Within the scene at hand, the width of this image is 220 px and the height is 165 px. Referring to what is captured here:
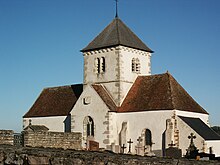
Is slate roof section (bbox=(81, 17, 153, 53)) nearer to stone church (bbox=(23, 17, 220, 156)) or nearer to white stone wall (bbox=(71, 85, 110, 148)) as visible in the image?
stone church (bbox=(23, 17, 220, 156))

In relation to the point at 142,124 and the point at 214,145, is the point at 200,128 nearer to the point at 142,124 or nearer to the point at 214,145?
the point at 214,145

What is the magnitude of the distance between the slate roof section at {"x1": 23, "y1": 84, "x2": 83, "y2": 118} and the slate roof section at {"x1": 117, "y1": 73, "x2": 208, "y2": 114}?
6409mm

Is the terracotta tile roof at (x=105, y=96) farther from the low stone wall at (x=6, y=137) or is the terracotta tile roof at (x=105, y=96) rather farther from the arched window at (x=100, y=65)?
the low stone wall at (x=6, y=137)

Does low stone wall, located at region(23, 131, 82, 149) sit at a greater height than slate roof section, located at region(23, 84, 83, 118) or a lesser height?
lesser

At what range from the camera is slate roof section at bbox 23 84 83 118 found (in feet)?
129

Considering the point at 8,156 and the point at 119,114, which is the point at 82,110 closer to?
the point at 119,114

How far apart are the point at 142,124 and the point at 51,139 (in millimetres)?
9922

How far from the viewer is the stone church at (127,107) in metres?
31.6

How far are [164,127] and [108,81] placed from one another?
266 inches

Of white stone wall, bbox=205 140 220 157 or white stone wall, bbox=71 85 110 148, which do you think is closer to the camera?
white stone wall, bbox=205 140 220 157

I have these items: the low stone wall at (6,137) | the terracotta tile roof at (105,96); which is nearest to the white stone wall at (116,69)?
the terracotta tile roof at (105,96)

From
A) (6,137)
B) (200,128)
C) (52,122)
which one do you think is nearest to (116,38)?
(52,122)

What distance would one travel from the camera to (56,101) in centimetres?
4097

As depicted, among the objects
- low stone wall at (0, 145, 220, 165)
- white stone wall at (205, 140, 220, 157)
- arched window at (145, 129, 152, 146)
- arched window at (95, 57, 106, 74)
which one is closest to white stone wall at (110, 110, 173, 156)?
arched window at (145, 129, 152, 146)
